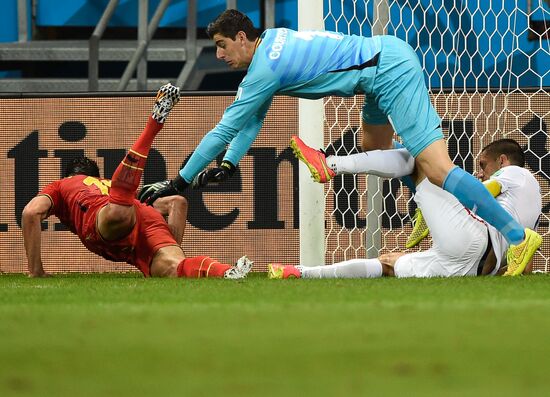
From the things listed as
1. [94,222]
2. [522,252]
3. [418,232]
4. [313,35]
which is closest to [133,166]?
[94,222]

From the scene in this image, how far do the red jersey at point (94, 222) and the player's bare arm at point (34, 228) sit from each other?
2.4 inches

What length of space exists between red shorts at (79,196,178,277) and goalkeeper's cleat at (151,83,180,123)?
2.25 ft

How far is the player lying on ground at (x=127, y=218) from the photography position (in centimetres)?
555

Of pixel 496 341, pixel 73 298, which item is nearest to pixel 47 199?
pixel 73 298

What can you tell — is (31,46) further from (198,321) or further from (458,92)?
(198,321)

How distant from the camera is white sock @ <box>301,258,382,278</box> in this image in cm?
552

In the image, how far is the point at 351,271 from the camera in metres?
5.52

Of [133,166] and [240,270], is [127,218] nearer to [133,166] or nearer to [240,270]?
[133,166]

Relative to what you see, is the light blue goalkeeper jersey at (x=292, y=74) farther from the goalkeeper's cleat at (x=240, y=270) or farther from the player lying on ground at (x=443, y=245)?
the goalkeeper's cleat at (x=240, y=270)

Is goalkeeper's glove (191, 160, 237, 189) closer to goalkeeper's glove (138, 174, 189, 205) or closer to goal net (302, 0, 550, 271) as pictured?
goalkeeper's glove (138, 174, 189, 205)

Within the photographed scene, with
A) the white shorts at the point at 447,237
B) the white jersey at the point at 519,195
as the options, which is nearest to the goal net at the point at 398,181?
the white jersey at the point at 519,195

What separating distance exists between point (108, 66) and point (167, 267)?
4.42 m

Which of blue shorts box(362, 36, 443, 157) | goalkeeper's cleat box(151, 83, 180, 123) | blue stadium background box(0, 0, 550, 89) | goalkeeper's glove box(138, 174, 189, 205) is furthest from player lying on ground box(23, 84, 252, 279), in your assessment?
blue stadium background box(0, 0, 550, 89)

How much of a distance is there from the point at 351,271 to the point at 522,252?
2.80ft
